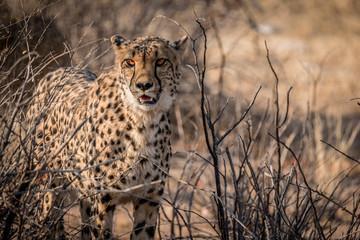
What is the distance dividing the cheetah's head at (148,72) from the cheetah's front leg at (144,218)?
57 centimetres

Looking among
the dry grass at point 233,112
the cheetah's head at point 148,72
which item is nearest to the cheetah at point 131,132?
the cheetah's head at point 148,72

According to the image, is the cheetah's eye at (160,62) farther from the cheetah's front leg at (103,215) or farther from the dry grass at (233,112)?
the cheetah's front leg at (103,215)

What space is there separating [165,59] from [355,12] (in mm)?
9854

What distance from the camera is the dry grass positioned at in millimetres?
2395

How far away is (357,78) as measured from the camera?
8.84 meters

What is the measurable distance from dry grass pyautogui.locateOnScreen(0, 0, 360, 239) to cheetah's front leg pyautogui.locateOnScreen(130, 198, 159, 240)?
2.5 inches

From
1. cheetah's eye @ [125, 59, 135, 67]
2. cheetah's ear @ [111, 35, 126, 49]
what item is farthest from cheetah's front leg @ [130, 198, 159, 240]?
cheetah's ear @ [111, 35, 126, 49]

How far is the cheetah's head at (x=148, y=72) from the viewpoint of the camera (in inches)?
105

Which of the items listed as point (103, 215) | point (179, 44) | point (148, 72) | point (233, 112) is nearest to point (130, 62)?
point (148, 72)

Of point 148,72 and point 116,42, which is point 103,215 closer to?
point 148,72

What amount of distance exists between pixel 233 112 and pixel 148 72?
12.7ft

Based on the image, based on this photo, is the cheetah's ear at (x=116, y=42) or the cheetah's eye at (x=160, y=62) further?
the cheetah's ear at (x=116, y=42)

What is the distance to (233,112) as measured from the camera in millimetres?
6457

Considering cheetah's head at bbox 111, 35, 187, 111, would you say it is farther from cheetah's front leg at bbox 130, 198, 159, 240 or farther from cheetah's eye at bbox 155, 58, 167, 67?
cheetah's front leg at bbox 130, 198, 159, 240
